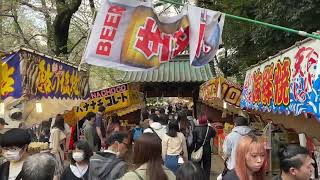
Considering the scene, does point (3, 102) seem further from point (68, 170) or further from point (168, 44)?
point (168, 44)

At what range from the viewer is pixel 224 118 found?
20.8m

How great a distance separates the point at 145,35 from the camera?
6.45 metres

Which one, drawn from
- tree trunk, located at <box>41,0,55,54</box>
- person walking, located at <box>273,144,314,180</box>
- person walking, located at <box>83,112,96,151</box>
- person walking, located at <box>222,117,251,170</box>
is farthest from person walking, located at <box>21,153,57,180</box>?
tree trunk, located at <box>41,0,55,54</box>

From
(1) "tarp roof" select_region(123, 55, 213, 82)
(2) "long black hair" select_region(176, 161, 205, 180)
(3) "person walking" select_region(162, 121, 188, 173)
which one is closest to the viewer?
(2) "long black hair" select_region(176, 161, 205, 180)

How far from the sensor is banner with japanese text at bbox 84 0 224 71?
20.2 ft

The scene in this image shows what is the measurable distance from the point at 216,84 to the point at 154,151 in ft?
33.7

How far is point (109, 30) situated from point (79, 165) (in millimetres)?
1834

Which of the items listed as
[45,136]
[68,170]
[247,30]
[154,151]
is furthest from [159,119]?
[247,30]

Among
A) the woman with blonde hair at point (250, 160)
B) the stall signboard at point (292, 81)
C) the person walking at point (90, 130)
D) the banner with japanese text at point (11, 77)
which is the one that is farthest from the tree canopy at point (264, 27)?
the woman with blonde hair at point (250, 160)

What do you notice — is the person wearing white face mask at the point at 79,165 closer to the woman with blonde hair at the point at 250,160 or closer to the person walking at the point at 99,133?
the woman with blonde hair at the point at 250,160

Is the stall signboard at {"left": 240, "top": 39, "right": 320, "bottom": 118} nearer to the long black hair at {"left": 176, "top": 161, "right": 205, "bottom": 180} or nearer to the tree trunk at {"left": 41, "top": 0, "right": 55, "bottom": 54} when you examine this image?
the long black hair at {"left": 176, "top": 161, "right": 205, "bottom": 180}

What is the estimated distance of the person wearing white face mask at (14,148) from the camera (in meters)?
4.47

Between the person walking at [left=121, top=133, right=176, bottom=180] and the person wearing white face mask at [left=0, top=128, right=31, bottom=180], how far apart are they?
1.17 meters

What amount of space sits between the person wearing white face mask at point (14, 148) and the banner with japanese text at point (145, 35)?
1.75 metres
